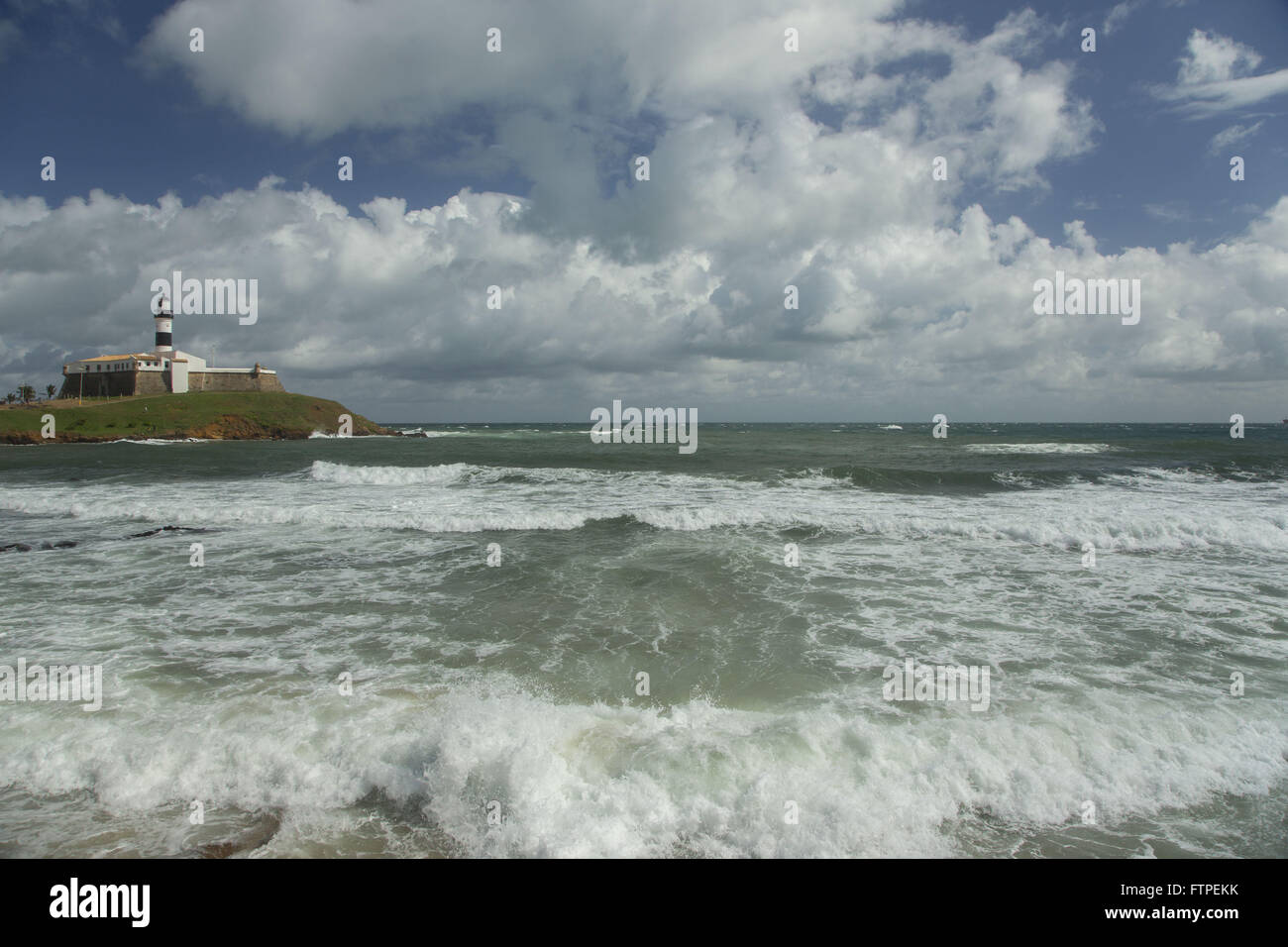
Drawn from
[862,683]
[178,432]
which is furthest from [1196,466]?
[178,432]

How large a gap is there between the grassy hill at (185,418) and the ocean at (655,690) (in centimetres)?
6250

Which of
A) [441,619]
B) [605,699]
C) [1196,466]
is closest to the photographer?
[605,699]

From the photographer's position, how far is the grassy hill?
2409 inches

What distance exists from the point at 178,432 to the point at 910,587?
80648 millimetres

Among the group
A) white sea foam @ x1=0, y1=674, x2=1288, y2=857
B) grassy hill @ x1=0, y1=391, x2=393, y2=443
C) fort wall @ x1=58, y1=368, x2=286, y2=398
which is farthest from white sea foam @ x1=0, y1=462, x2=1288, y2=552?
fort wall @ x1=58, y1=368, x2=286, y2=398

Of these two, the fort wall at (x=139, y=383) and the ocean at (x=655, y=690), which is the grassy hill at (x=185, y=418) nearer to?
the fort wall at (x=139, y=383)

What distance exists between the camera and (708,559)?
13.4m

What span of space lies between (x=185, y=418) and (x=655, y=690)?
276 feet

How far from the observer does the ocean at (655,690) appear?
15.1ft

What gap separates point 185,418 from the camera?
69.9m

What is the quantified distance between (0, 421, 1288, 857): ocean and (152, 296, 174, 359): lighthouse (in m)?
94.5
